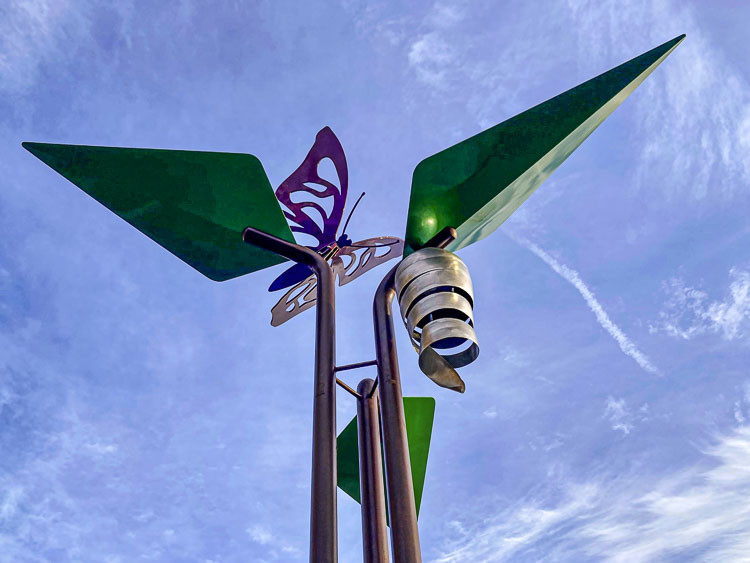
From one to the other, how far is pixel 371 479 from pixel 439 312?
1476mm

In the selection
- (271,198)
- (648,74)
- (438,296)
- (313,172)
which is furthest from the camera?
(313,172)

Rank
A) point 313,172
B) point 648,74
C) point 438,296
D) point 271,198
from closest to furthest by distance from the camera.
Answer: point 438,296, point 648,74, point 271,198, point 313,172

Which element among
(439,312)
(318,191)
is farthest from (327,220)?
(439,312)

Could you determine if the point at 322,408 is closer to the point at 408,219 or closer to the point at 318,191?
the point at 408,219

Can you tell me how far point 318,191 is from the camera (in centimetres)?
573

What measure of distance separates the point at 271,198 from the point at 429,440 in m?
2.98

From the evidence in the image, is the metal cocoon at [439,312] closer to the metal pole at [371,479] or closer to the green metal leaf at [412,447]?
the metal pole at [371,479]

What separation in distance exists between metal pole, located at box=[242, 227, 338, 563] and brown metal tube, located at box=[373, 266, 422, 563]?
0.32 m

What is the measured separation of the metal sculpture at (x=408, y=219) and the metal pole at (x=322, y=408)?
0.03 ft

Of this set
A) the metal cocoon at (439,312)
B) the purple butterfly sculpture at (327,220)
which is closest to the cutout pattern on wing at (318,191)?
the purple butterfly sculpture at (327,220)

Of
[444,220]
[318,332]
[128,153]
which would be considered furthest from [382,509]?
[128,153]

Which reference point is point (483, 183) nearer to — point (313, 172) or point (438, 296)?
point (438, 296)

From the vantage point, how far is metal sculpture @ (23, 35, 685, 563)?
383cm

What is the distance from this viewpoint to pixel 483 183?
178 inches
